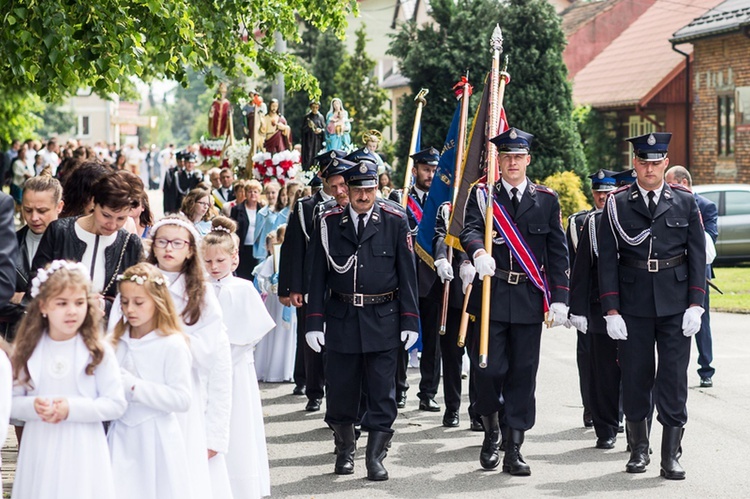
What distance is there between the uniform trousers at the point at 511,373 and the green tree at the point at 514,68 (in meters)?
19.2

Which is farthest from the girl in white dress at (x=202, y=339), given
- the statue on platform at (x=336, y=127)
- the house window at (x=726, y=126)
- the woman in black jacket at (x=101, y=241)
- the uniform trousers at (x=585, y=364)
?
the house window at (x=726, y=126)

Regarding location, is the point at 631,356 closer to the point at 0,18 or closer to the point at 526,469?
the point at 526,469

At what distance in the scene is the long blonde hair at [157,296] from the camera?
565 cm

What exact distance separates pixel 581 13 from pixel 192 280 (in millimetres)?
46200

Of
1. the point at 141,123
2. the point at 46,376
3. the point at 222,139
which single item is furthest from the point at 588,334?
the point at 141,123

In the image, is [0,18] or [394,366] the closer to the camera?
[394,366]

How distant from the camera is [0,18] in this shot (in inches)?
410

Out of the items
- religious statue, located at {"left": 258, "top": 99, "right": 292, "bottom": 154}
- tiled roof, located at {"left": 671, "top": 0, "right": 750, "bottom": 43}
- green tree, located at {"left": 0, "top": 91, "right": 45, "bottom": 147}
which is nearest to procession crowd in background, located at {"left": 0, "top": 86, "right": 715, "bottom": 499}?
religious statue, located at {"left": 258, "top": 99, "right": 292, "bottom": 154}

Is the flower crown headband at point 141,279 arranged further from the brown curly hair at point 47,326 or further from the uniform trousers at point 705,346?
the uniform trousers at point 705,346

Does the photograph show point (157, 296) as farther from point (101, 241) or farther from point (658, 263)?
point (658, 263)

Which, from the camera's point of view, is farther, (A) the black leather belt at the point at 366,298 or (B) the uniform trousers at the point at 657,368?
(A) the black leather belt at the point at 366,298

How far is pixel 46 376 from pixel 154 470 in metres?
0.67

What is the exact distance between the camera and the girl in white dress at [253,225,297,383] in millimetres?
12617

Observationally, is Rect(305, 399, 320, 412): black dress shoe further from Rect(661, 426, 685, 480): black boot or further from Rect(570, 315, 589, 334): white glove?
Rect(661, 426, 685, 480): black boot
